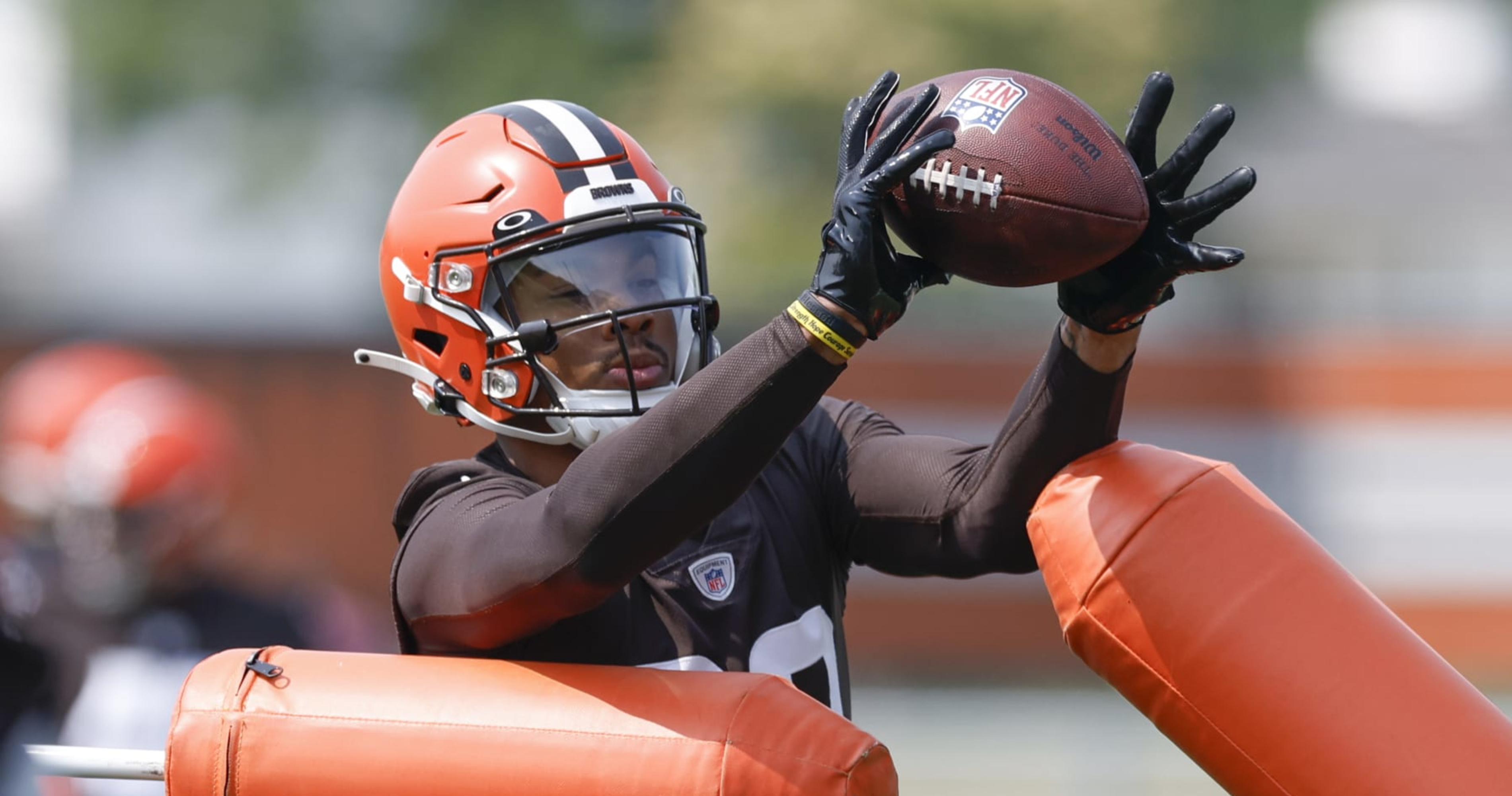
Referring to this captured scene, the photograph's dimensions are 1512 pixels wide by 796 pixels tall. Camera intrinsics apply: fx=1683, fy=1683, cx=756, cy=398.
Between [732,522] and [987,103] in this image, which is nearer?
[987,103]

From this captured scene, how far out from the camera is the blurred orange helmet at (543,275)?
2.38 metres

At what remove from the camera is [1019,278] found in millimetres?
2115

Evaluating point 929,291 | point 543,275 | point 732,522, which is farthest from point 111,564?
point 929,291

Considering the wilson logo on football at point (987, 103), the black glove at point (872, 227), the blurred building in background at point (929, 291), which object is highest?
the wilson logo on football at point (987, 103)

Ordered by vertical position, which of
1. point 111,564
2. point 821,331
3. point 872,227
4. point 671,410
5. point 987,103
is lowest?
point 111,564

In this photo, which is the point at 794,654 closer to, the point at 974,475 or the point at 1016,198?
the point at 974,475

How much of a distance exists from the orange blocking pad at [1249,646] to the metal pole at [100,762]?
4.10ft

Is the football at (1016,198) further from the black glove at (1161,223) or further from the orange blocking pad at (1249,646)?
the orange blocking pad at (1249,646)

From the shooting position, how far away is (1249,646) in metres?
2.03

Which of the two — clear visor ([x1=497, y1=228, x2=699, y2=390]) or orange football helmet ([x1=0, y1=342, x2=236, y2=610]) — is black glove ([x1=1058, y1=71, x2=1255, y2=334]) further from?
orange football helmet ([x1=0, y1=342, x2=236, y2=610])

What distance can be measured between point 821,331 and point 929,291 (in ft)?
41.4

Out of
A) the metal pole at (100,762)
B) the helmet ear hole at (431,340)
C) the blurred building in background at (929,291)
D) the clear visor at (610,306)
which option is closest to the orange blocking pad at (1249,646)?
the blurred building in background at (929,291)

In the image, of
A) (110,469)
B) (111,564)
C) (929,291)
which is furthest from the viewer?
(929,291)

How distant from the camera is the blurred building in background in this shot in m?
9.31
